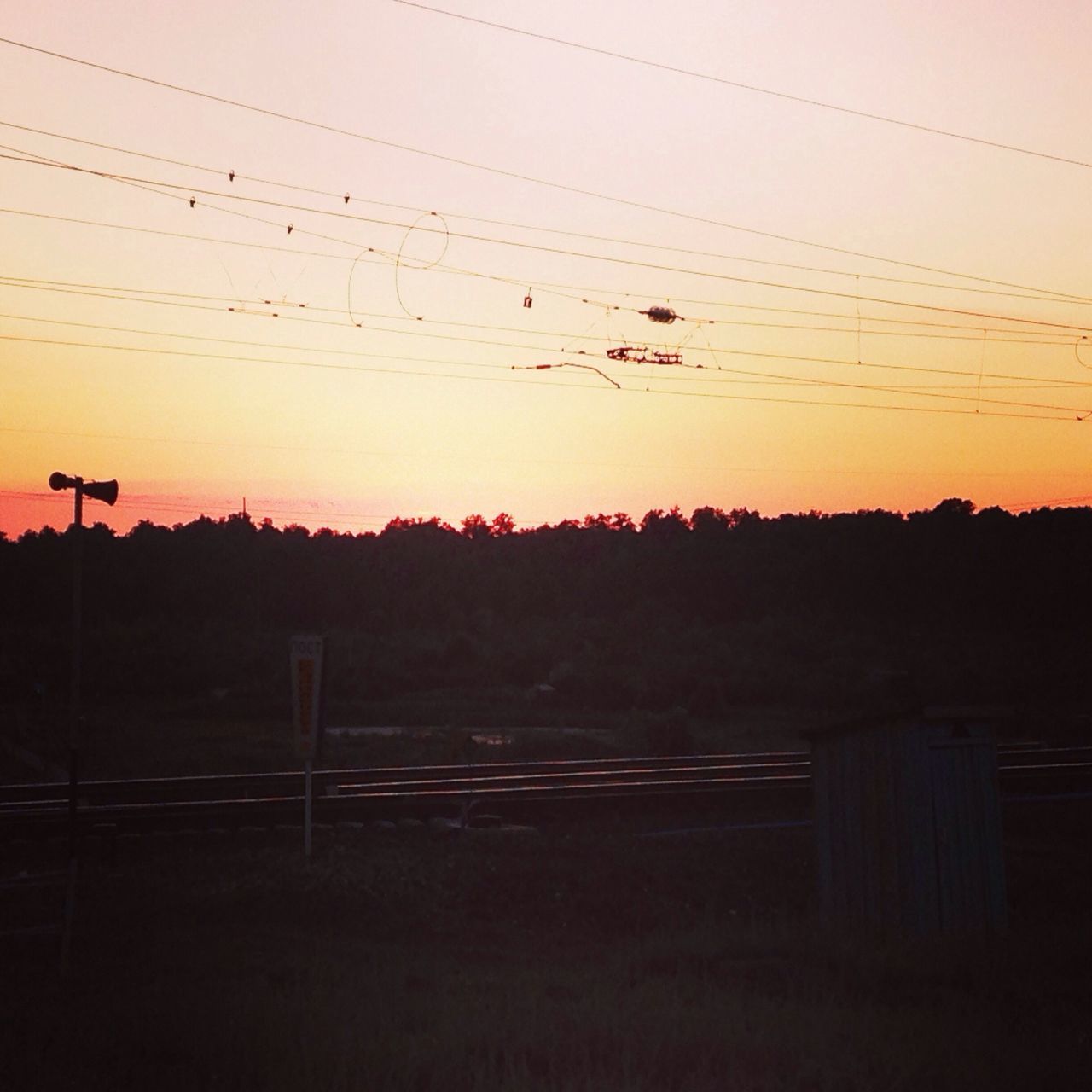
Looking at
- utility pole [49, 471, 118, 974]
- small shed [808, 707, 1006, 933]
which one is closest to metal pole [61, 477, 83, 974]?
utility pole [49, 471, 118, 974]

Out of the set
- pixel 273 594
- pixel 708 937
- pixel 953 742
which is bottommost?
pixel 708 937

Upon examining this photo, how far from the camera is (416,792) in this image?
74.8 ft

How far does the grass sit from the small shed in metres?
0.83

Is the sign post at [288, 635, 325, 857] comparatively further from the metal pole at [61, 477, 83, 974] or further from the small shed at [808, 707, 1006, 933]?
the small shed at [808, 707, 1006, 933]

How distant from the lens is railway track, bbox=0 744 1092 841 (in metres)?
20.3

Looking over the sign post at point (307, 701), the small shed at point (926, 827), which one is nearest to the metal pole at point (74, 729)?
the sign post at point (307, 701)

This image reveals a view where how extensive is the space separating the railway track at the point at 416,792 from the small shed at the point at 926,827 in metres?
6.93

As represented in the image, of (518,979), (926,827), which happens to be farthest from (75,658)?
(926,827)

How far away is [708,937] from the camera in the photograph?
1482 cm

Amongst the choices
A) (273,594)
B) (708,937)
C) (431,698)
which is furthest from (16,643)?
(708,937)

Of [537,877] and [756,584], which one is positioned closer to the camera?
[537,877]

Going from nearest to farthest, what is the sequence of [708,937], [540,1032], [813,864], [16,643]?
[540,1032], [708,937], [813,864], [16,643]

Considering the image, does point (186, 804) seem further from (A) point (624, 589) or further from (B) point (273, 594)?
(A) point (624, 589)

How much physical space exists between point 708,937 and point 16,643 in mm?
50392
